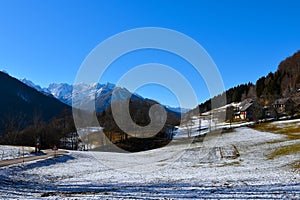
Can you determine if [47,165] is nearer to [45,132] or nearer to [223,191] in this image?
[223,191]

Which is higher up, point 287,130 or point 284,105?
point 284,105

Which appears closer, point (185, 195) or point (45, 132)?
point (185, 195)

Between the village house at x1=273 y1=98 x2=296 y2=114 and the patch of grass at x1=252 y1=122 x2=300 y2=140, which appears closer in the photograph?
the patch of grass at x1=252 y1=122 x2=300 y2=140

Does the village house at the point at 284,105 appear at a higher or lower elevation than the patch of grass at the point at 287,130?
higher

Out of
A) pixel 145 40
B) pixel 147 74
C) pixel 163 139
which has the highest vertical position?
pixel 145 40

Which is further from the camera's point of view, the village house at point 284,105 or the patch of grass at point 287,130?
the village house at point 284,105

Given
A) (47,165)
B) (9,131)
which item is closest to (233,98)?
(9,131)

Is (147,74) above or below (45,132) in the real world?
above

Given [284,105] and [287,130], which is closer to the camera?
[287,130]

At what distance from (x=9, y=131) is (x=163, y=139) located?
48.5m

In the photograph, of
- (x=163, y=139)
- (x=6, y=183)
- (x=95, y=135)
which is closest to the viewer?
(x=6, y=183)

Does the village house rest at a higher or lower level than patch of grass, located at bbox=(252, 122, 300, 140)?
higher

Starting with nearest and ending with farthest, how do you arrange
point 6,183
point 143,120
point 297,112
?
point 6,183, point 143,120, point 297,112

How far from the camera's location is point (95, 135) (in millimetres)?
98125
